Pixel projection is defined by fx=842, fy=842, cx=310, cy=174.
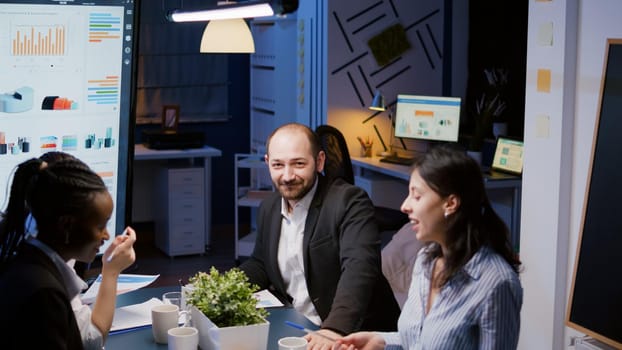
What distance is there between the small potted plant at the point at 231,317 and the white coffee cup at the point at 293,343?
0.06 meters

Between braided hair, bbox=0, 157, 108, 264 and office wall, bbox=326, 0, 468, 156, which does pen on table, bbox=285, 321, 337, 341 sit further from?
office wall, bbox=326, 0, 468, 156

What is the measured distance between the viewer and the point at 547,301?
Answer: 3.69 m

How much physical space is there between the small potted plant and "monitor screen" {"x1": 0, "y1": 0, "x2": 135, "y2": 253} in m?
0.80

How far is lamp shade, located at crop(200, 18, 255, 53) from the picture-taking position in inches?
217

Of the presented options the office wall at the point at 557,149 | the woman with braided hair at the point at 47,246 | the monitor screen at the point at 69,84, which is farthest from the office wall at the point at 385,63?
the woman with braided hair at the point at 47,246

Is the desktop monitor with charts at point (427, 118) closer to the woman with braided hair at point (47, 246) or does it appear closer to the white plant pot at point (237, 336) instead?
the white plant pot at point (237, 336)

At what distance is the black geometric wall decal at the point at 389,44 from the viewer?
6.98 metres

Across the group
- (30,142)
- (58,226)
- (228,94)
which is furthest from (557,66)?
(228,94)

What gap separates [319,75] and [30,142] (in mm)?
4245

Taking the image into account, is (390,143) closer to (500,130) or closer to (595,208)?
(500,130)

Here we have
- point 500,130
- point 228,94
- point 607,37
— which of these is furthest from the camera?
point 228,94

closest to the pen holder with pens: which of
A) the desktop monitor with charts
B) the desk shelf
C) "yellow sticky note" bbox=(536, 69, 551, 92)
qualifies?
the desktop monitor with charts

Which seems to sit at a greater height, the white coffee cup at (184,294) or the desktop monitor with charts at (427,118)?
the desktop monitor with charts at (427,118)

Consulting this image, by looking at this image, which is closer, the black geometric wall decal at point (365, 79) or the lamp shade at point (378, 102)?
the lamp shade at point (378, 102)
